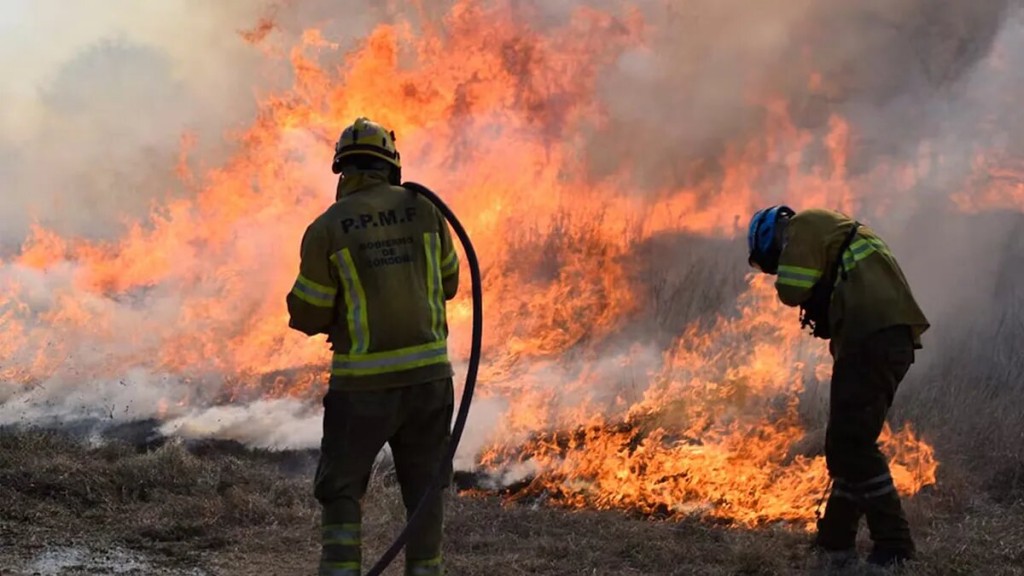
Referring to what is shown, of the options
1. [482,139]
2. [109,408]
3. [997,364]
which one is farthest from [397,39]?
[997,364]

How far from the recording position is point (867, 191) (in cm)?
862

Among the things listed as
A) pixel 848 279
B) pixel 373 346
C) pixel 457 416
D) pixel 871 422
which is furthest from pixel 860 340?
pixel 373 346

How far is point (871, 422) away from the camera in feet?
14.6

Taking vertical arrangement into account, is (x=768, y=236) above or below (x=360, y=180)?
below

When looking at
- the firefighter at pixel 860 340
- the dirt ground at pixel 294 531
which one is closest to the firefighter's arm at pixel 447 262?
the dirt ground at pixel 294 531

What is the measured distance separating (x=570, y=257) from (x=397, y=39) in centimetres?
284

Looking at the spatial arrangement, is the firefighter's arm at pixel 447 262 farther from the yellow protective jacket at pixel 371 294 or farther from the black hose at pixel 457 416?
the yellow protective jacket at pixel 371 294

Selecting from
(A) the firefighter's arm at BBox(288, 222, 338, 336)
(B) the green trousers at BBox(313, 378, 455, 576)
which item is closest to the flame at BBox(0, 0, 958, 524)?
(B) the green trousers at BBox(313, 378, 455, 576)

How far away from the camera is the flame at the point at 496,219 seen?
808 cm

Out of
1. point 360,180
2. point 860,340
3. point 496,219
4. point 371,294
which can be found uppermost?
point 496,219

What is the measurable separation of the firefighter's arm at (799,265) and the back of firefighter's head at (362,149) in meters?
2.18

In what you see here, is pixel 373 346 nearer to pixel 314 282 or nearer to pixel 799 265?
pixel 314 282

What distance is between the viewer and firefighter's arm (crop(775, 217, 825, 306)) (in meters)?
4.47

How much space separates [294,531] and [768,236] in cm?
338
